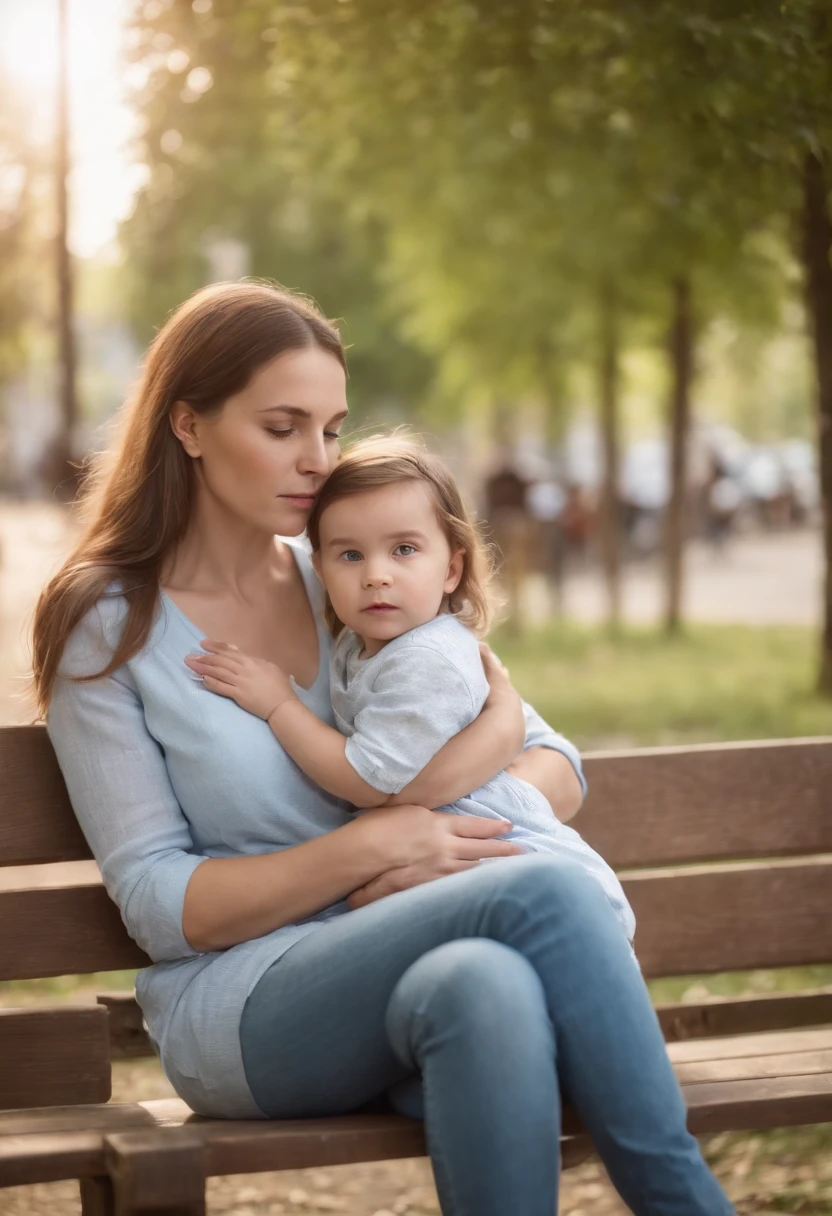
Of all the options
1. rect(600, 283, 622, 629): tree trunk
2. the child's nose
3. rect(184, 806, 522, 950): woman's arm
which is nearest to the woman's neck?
the child's nose

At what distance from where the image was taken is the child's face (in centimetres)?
290

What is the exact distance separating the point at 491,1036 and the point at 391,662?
737mm

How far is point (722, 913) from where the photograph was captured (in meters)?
3.52

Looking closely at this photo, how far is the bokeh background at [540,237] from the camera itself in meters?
4.90

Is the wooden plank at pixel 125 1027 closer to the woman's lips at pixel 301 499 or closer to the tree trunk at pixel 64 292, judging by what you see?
the woman's lips at pixel 301 499

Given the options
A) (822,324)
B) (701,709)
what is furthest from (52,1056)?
(701,709)

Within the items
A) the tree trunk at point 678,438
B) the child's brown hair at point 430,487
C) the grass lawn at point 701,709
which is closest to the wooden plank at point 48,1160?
the child's brown hair at point 430,487

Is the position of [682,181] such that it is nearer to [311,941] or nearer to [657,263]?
[657,263]

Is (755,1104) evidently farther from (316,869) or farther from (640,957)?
(316,869)

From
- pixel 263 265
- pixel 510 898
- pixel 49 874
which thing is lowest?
pixel 49 874

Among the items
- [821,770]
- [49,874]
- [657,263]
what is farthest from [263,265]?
[821,770]

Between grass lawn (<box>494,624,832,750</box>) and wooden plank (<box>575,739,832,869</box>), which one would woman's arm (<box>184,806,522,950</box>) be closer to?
wooden plank (<box>575,739,832,869</box>)

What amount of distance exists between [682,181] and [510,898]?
590cm

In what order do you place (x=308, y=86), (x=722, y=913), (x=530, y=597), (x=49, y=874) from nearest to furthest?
(x=722, y=913) < (x=49, y=874) < (x=308, y=86) < (x=530, y=597)
